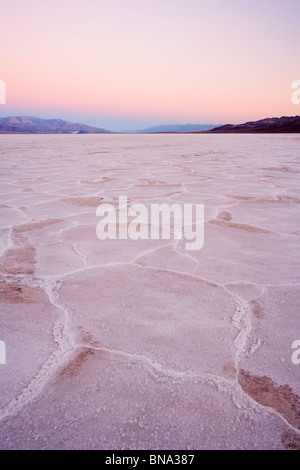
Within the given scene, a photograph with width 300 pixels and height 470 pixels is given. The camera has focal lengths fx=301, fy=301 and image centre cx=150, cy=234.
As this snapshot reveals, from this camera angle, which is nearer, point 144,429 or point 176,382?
point 144,429

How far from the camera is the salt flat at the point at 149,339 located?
0.59 m

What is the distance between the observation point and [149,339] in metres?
0.83

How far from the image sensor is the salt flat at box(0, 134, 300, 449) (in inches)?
23.1

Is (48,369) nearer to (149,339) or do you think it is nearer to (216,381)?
(149,339)

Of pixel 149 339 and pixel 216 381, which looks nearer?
pixel 216 381

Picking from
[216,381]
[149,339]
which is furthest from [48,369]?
[216,381]

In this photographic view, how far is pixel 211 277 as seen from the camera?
1167mm

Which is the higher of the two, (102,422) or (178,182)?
(178,182)
